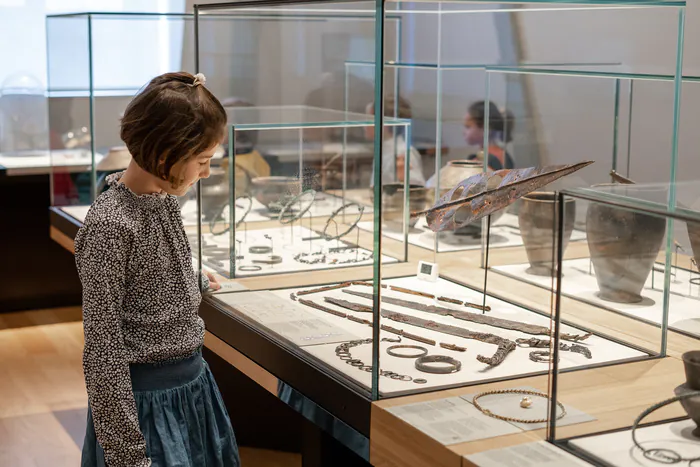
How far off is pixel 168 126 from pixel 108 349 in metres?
0.43

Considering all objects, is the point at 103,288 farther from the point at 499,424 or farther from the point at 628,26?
the point at 628,26

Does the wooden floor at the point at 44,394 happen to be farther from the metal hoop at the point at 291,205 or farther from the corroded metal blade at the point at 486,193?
the corroded metal blade at the point at 486,193

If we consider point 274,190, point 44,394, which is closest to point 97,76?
point 44,394

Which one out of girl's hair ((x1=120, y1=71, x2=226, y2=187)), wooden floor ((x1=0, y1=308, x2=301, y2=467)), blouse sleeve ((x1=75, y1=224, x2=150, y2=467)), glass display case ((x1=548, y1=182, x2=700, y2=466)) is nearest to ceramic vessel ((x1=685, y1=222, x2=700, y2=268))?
glass display case ((x1=548, y1=182, x2=700, y2=466))

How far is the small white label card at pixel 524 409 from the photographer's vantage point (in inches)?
64.7

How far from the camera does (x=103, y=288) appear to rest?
1.79 metres

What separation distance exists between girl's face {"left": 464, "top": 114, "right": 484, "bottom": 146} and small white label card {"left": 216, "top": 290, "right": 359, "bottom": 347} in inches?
60.9

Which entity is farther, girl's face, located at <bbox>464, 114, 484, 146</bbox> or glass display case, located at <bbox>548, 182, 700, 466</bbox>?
girl's face, located at <bbox>464, 114, 484, 146</bbox>

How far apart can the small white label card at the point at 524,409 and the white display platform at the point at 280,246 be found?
0.88 metres

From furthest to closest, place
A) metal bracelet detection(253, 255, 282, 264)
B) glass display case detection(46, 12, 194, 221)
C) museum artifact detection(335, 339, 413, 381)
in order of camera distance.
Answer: glass display case detection(46, 12, 194, 221), metal bracelet detection(253, 255, 282, 264), museum artifact detection(335, 339, 413, 381)

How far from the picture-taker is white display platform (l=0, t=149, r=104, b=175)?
4.60 m

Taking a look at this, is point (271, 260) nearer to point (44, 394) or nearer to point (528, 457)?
point (528, 457)

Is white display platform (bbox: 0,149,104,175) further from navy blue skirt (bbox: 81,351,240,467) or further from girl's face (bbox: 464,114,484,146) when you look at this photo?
navy blue skirt (bbox: 81,351,240,467)

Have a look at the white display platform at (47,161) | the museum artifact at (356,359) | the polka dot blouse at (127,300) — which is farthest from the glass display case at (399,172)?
the white display platform at (47,161)
